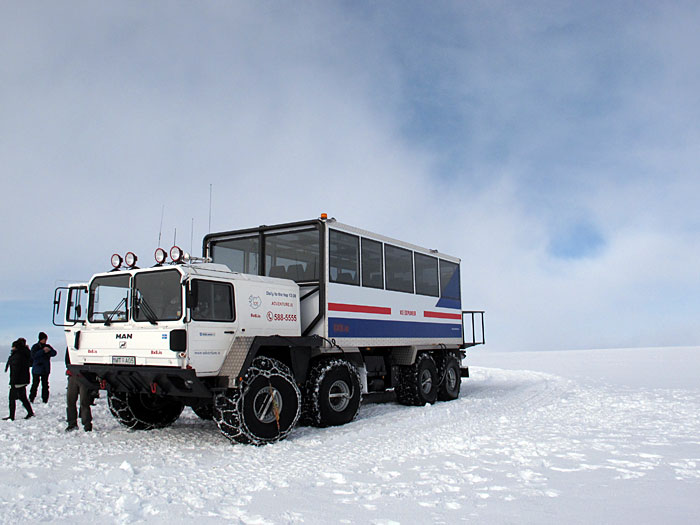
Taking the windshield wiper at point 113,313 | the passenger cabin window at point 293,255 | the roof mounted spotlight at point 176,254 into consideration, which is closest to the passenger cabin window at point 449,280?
the passenger cabin window at point 293,255

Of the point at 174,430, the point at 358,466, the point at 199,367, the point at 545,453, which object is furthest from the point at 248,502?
the point at 174,430

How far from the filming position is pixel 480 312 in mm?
16922

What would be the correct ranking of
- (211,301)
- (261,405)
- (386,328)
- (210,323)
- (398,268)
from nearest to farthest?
(210,323) → (211,301) → (261,405) → (386,328) → (398,268)

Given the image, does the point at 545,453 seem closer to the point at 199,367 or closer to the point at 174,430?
the point at 199,367

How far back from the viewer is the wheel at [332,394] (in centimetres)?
1028

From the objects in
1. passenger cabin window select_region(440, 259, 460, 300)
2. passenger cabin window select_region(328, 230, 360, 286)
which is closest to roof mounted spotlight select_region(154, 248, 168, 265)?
passenger cabin window select_region(328, 230, 360, 286)

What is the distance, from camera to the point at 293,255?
11.0 metres

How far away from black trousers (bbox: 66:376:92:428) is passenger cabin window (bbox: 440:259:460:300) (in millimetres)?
8684

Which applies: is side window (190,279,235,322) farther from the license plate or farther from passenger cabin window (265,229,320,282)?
passenger cabin window (265,229,320,282)

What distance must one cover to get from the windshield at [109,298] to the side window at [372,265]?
459cm

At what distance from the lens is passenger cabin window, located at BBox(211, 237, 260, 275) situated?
11383 mm

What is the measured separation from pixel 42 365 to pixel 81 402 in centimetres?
422

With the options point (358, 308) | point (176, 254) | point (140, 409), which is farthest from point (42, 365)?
point (358, 308)

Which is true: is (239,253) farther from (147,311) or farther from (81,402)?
(81,402)
